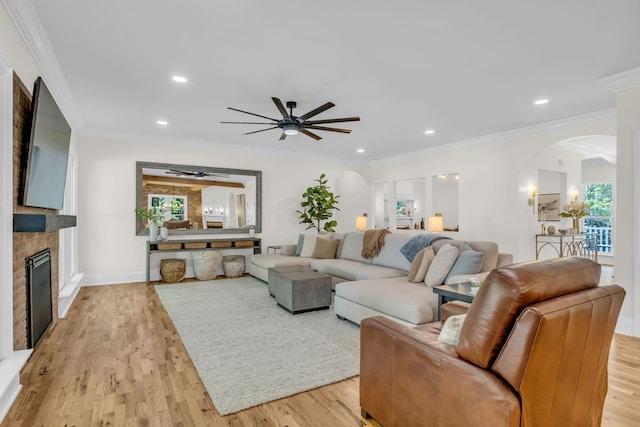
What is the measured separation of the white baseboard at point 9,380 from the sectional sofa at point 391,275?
266 cm

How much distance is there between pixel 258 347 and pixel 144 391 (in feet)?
3.12

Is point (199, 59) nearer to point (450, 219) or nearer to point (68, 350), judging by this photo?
point (68, 350)

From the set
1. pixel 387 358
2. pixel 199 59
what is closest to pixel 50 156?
pixel 199 59

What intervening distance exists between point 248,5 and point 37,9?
1.48 metres

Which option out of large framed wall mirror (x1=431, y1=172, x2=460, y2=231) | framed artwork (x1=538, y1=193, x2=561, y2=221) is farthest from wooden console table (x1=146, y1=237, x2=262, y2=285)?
large framed wall mirror (x1=431, y1=172, x2=460, y2=231)

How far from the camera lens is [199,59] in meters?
3.08

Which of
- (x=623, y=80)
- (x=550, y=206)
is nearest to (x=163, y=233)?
(x=623, y=80)

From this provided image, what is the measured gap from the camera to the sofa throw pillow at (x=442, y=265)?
3.43 meters

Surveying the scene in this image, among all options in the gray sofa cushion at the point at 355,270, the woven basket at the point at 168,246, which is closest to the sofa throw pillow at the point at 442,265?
the gray sofa cushion at the point at 355,270

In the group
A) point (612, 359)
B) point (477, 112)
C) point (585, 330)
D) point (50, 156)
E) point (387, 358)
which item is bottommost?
point (612, 359)

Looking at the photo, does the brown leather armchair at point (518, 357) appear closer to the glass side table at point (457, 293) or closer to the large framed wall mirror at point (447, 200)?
the glass side table at point (457, 293)

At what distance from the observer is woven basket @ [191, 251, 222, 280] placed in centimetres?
607

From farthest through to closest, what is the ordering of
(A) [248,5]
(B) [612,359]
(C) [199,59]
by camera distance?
(C) [199,59] < (B) [612,359] < (A) [248,5]

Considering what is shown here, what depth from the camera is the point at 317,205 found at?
738 cm
